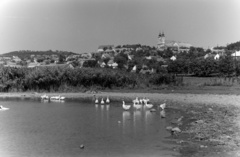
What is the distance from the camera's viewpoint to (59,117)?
41.8 meters

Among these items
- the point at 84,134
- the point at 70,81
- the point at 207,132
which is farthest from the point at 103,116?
the point at 70,81

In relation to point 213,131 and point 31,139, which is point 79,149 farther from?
point 213,131

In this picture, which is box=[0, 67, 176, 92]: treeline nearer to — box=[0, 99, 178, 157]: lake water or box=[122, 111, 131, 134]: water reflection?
box=[0, 99, 178, 157]: lake water

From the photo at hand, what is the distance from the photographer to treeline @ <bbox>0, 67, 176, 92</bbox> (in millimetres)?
86812

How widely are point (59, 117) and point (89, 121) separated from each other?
190 inches

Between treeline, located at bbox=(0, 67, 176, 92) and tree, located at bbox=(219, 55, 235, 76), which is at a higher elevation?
tree, located at bbox=(219, 55, 235, 76)

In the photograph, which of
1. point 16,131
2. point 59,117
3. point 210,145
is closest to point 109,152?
point 210,145

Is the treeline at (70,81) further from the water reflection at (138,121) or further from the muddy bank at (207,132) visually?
the muddy bank at (207,132)

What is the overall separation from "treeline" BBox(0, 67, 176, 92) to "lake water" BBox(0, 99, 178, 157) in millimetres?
40409

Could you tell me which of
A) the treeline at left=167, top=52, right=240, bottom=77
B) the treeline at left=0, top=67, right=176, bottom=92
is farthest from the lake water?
the treeline at left=167, top=52, right=240, bottom=77

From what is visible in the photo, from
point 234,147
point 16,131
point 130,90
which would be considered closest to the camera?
point 234,147

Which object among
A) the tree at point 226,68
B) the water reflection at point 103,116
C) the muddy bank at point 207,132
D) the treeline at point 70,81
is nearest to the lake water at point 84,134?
the water reflection at point 103,116

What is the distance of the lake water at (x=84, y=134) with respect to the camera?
24.8 metres

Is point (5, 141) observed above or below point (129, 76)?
below
